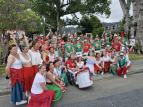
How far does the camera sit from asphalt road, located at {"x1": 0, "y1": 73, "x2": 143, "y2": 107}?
11.3ft

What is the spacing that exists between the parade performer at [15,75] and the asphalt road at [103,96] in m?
0.36

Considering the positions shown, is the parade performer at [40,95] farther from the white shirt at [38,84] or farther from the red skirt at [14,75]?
the red skirt at [14,75]

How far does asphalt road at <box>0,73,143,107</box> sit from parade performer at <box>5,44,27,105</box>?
Result: 358 mm

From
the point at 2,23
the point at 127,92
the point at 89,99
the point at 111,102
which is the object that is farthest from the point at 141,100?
the point at 2,23

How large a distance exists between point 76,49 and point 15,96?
4.70m

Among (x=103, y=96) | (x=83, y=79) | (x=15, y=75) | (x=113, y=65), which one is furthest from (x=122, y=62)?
(x=15, y=75)

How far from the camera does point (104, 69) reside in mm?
6434

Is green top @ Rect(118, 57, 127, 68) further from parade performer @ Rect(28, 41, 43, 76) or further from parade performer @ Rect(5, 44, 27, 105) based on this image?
parade performer @ Rect(5, 44, 27, 105)

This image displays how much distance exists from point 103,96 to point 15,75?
2850 mm

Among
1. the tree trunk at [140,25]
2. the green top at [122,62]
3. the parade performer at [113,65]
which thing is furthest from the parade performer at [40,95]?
the tree trunk at [140,25]

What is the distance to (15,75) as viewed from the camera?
3338 mm

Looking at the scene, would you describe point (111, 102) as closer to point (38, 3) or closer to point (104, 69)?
point (104, 69)

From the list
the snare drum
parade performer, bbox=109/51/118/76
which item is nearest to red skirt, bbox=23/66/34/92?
the snare drum

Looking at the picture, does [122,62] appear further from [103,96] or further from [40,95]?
[40,95]
